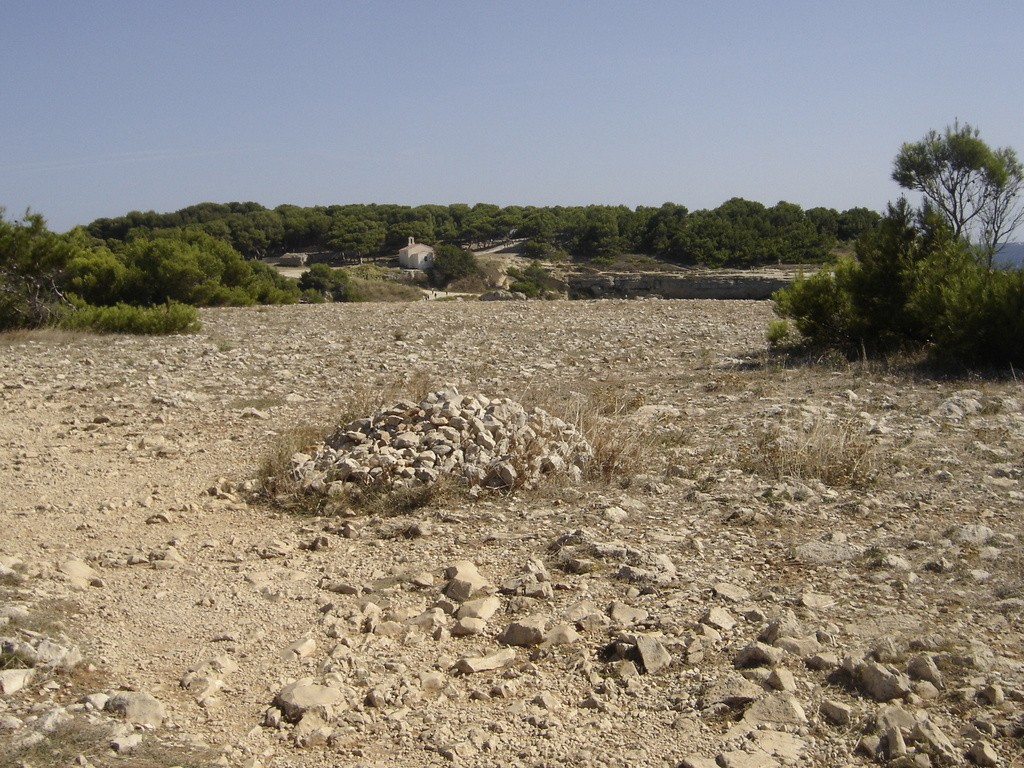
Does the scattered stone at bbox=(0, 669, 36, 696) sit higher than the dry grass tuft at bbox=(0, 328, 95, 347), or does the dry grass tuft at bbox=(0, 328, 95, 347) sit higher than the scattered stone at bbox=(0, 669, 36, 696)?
the dry grass tuft at bbox=(0, 328, 95, 347)

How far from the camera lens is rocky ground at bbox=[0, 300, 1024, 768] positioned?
299 cm

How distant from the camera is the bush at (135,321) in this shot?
1498 centimetres

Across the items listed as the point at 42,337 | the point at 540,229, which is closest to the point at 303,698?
the point at 42,337

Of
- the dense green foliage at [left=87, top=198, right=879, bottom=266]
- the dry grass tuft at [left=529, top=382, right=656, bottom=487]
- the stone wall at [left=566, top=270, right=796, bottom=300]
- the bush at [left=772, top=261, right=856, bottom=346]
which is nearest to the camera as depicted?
the dry grass tuft at [left=529, top=382, right=656, bottom=487]

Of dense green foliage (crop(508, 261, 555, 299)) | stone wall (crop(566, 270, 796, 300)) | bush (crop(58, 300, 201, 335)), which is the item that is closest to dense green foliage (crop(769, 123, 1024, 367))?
bush (crop(58, 300, 201, 335))

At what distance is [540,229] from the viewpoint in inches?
1805

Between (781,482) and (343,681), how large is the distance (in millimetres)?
3401

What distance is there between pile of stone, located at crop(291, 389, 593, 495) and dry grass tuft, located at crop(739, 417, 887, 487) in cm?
121

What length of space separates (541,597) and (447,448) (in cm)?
191

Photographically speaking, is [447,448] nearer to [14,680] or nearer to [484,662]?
[484,662]

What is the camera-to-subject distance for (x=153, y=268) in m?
19.5

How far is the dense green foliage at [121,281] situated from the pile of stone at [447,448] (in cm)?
990

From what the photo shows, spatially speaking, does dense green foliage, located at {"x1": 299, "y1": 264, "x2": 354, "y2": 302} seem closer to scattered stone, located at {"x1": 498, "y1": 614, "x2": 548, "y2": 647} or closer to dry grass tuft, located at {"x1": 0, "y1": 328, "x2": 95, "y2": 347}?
dry grass tuft, located at {"x1": 0, "y1": 328, "x2": 95, "y2": 347}

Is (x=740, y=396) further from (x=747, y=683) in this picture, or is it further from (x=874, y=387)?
(x=747, y=683)
